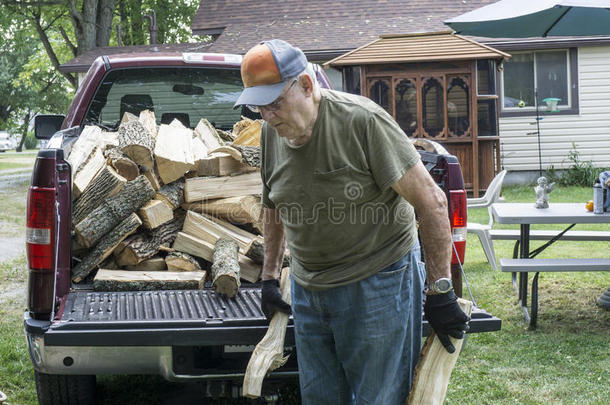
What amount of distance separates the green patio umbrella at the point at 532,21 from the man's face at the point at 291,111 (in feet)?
17.5

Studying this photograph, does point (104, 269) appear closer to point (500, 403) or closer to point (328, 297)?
point (328, 297)

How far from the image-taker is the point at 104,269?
13.2 ft

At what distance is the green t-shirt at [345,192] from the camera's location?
246cm

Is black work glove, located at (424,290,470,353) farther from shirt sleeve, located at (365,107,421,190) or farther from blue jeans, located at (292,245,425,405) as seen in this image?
shirt sleeve, located at (365,107,421,190)

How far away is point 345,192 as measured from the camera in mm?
2500

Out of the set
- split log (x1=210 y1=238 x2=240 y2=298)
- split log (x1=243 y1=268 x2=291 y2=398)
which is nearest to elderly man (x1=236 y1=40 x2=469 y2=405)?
split log (x1=243 y1=268 x2=291 y2=398)

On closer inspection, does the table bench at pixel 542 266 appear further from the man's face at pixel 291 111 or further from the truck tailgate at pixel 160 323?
the man's face at pixel 291 111

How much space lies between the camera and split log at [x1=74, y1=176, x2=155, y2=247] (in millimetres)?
4043

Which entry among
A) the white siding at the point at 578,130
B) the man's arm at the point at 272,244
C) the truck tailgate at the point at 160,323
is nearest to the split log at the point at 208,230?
the truck tailgate at the point at 160,323

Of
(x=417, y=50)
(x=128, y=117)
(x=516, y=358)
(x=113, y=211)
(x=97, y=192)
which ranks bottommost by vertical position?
(x=516, y=358)

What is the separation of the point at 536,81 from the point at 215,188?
44.7 feet

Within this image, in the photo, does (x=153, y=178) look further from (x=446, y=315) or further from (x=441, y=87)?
(x=441, y=87)

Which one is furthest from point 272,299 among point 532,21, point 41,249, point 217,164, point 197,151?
point 532,21

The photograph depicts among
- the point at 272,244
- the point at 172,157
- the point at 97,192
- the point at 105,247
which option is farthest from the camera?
the point at 172,157
